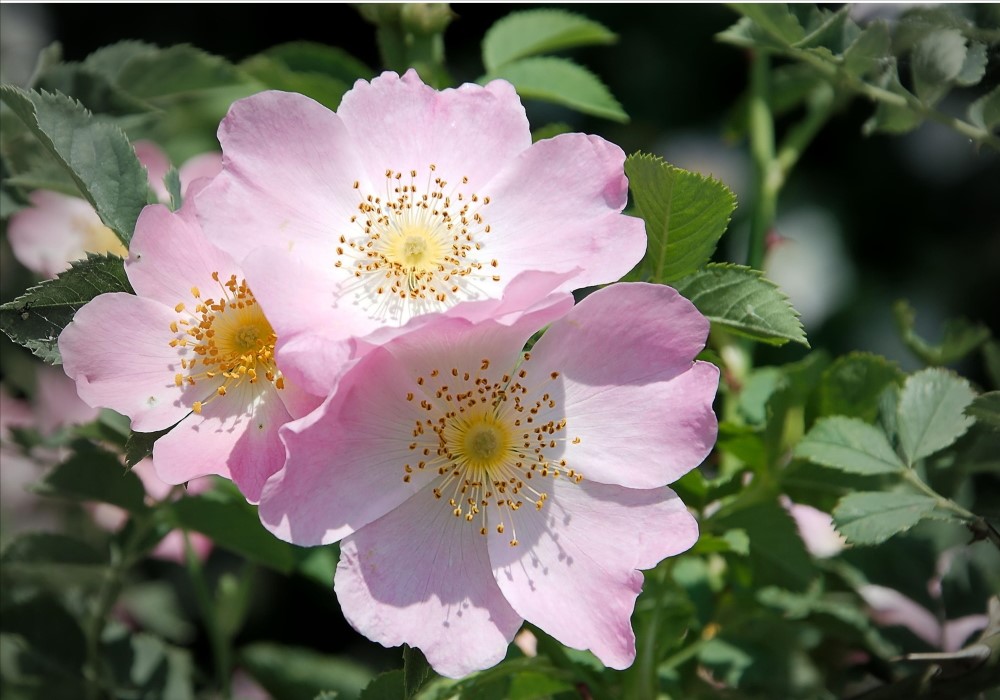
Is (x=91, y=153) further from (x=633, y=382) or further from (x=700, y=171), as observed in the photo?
(x=700, y=171)

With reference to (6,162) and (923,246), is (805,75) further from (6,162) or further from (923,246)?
(923,246)

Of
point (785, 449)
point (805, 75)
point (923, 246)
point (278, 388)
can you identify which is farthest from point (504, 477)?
point (923, 246)

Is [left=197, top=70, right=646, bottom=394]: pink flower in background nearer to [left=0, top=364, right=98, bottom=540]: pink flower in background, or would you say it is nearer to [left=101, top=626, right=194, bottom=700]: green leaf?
[left=101, top=626, right=194, bottom=700]: green leaf

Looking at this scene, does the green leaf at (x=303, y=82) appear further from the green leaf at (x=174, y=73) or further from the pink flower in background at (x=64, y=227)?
the pink flower in background at (x=64, y=227)

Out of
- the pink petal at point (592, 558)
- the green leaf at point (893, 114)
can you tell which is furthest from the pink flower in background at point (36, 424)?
the green leaf at point (893, 114)

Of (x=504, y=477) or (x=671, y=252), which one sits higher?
(x=671, y=252)

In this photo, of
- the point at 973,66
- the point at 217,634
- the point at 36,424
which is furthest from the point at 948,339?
the point at 36,424
